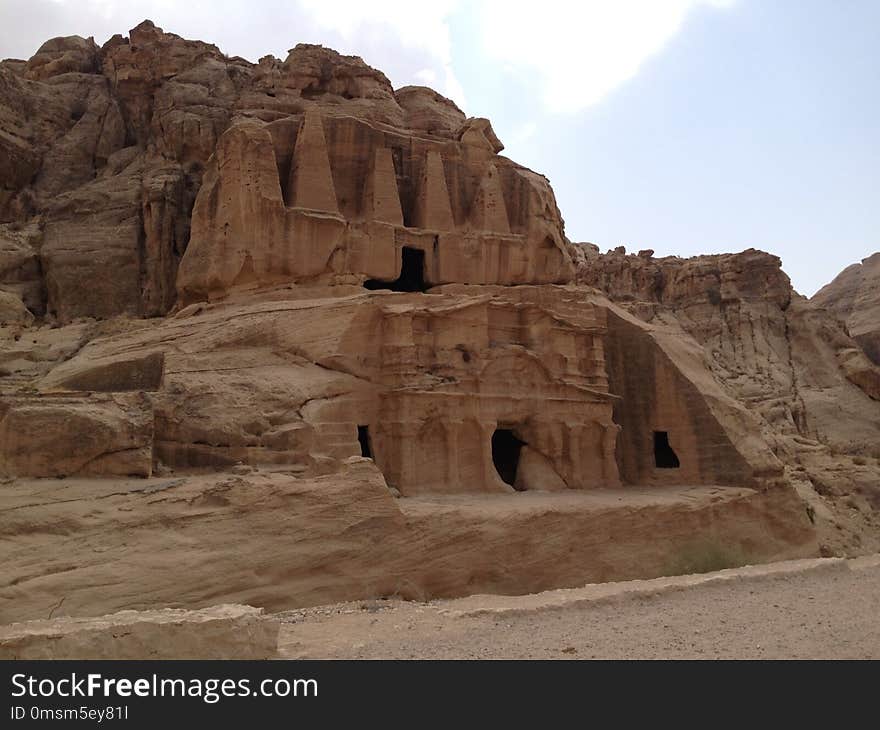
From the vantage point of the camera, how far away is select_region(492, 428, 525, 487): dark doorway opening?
24.6 meters

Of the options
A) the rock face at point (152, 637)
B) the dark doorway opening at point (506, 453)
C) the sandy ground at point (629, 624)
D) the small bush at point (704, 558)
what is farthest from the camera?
the dark doorway opening at point (506, 453)

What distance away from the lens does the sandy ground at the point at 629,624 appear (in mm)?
9188

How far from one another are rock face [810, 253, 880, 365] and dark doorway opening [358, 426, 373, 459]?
43440 mm

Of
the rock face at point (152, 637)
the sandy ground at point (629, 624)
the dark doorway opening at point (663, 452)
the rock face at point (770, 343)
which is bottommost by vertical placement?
the sandy ground at point (629, 624)

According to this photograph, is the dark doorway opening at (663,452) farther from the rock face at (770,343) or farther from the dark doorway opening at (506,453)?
the rock face at (770,343)

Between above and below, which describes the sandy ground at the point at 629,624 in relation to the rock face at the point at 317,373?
below

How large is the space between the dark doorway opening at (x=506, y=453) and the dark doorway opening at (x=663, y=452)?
4.87 m

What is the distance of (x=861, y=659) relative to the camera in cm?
848

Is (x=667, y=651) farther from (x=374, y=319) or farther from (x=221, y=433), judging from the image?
(x=374, y=319)

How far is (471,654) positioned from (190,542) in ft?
20.1

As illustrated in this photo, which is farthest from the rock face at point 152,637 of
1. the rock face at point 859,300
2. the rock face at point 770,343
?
the rock face at point 859,300

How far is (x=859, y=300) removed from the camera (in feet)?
197

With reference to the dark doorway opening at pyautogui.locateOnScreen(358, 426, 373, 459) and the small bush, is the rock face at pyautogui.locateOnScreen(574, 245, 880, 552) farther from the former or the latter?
the dark doorway opening at pyautogui.locateOnScreen(358, 426, 373, 459)

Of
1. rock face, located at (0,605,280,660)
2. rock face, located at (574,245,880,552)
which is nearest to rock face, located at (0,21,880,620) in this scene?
rock face, located at (0,605,280,660)
